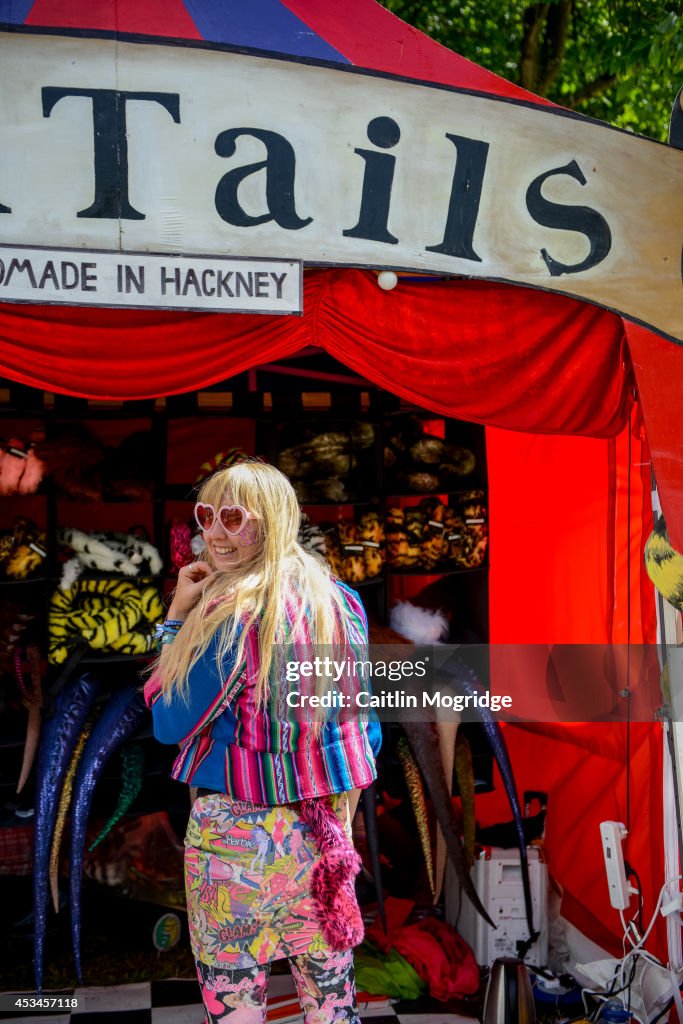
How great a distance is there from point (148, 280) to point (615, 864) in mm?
2279

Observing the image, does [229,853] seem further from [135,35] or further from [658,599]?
[135,35]

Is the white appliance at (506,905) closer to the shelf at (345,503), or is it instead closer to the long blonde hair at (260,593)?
the shelf at (345,503)

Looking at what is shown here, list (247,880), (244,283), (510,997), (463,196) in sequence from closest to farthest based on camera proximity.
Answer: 1. (247,880)
2. (244,283)
3. (463,196)
4. (510,997)

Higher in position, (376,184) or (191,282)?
(376,184)

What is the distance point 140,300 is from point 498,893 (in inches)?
96.0

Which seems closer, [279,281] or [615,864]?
[279,281]

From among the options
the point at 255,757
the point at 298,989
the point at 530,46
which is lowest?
the point at 298,989

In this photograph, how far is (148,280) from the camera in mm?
2578

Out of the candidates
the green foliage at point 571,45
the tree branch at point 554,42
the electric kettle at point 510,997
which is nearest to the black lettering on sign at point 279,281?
the electric kettle at point 510,997

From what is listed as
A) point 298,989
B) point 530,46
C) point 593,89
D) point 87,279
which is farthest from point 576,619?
point 593,89

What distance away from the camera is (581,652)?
12.6ft

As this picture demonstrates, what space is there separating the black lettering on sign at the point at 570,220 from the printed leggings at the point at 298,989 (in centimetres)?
188

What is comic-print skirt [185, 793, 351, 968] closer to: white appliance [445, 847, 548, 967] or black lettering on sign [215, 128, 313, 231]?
black lettering on sign [215, 128, 313, 231]

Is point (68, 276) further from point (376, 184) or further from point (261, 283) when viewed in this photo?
point (376, 184)
